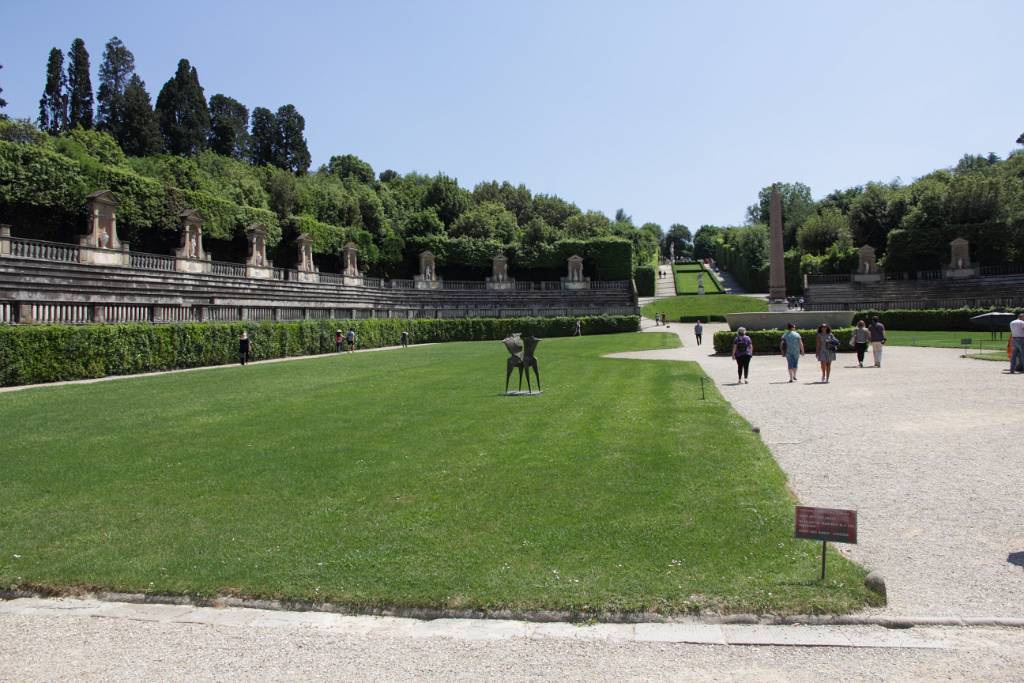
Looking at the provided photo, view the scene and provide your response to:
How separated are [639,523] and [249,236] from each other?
46894mm

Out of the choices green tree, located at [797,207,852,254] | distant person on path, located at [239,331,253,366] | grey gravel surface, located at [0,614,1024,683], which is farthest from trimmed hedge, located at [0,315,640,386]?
green tree, located at [797,207,852,254]

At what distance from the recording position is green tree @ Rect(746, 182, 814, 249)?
9806 centimetres

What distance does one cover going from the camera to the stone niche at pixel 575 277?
71312 millimetres

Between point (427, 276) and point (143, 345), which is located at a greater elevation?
point (427, 276)

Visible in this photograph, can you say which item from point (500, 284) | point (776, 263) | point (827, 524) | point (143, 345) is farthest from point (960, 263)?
point (827, 524)

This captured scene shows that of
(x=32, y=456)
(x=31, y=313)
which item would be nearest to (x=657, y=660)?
(x=32, y=456)

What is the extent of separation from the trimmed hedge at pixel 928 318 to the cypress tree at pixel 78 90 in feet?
288

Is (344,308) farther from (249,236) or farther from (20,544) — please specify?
(20,544)

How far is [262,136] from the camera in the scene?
106000 mm

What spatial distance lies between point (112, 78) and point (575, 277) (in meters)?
70.0

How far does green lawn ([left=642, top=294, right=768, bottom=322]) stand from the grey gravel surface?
6163 cm

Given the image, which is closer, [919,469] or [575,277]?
[919,469]

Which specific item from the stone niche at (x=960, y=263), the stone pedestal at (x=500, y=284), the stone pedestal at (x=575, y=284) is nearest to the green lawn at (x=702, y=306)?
the stone pedestal at (x=575, y=284)

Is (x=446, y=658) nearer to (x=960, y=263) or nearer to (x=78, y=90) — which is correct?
(x=960, y=263)
